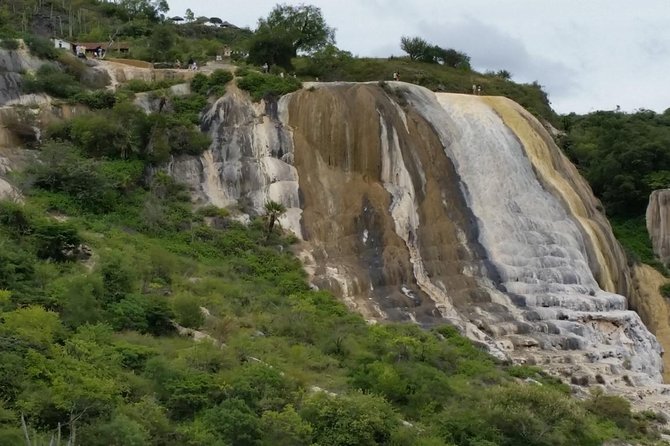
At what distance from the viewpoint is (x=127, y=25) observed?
71.6m

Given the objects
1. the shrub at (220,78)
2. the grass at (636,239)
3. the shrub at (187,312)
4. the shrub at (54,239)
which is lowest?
the grass at (636,239)

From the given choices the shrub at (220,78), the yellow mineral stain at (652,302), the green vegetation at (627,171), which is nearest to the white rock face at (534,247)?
the yellow mineral stain at (652,302)

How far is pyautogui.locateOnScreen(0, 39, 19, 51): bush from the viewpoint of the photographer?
3772 cm

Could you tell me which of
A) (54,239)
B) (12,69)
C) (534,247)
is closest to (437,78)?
(534,247)

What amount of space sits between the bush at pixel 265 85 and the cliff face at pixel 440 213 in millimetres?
548

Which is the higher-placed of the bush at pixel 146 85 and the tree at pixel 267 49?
the tree at pixel 267 49

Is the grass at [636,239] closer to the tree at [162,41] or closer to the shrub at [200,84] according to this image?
the shrub at [200,84]

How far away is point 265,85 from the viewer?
1519 inches

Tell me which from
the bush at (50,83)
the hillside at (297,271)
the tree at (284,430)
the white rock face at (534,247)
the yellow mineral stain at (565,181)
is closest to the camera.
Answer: the tree at (284,430)

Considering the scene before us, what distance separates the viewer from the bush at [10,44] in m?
37.7

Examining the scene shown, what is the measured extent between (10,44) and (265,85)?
1218 centimetres

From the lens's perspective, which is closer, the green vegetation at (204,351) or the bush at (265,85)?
the green vegetation at (204,351)

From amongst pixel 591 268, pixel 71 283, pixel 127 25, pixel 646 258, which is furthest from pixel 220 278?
pixel 127 25

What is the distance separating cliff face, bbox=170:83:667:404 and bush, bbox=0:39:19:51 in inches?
395
